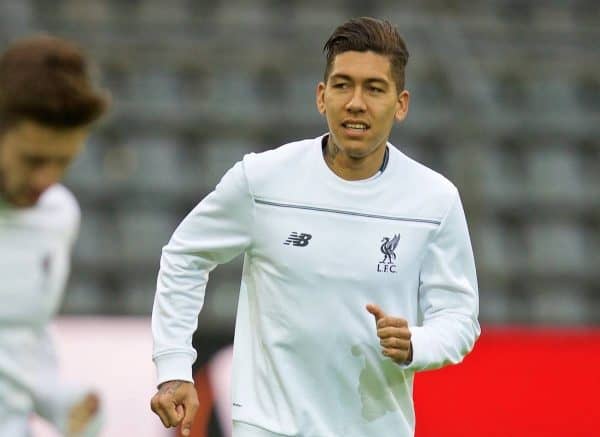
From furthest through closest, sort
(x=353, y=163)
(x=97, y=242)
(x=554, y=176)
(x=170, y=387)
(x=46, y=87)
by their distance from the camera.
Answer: (x=554, y=176) → (x=97, y=242) → (x=353, y=163) → (x=170, y=387) → (x=46, y=87)

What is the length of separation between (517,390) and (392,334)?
2.98 metres

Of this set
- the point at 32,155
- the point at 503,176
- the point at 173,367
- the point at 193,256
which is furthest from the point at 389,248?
the point at 503,176

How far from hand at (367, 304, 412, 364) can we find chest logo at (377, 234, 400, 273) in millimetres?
232

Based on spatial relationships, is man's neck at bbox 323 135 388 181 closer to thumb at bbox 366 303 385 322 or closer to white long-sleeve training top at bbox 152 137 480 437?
white long-sleeve training top at bbox 152 137 480 437

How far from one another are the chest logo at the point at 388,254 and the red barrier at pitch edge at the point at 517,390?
8.01ft

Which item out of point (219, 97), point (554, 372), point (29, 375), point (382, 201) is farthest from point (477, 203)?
point (29, 375)

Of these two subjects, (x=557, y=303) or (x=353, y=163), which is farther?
(x=557, y=303)

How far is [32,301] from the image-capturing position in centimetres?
391

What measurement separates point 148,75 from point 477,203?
93.3 inches

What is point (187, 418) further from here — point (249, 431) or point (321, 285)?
point (321, 285)

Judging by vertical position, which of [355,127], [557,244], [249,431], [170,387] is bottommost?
[249,431]

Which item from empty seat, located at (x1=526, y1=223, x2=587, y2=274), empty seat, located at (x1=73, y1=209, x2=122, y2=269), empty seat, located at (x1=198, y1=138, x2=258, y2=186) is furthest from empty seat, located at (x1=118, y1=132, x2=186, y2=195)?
empty seat, located at (x1=526, y1=223, x2=587, y2=274)

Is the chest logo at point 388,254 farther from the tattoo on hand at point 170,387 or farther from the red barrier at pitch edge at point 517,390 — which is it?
the red barrier at pitch edge at point 517,390

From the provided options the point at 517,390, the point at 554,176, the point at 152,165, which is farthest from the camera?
the point at 554,176
